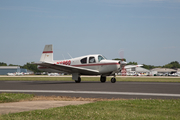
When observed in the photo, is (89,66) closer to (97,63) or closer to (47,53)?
(97,63)

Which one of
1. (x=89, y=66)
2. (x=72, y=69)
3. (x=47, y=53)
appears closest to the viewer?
(x=72, y=69)

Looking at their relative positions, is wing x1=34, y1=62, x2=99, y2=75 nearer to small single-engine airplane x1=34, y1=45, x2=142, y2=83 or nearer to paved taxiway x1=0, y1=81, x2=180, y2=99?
small single-engine airplane x1=34, y1=45, x2=142, y2=83

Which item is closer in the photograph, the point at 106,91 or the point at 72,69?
the point at 106,91

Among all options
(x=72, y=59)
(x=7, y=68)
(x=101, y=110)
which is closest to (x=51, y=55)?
(x=72, y=59)

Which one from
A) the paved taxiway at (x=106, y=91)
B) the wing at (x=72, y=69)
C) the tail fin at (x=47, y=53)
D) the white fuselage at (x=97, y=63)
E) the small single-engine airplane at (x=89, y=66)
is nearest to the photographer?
the paved taxiway at (x=106, y=91)

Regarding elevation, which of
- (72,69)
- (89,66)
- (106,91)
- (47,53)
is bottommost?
(106,91)

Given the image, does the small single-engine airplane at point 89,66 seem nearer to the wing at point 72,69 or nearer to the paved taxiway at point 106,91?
the wing at point 72,69

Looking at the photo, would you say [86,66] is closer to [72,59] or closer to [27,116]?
[72,59]

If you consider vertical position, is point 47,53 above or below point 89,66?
above

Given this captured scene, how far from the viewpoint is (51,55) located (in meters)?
33.9

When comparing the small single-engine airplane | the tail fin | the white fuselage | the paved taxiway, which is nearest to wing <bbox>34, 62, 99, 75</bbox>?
the small single-engine airplane

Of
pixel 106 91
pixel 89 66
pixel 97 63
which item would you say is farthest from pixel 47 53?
pixel 106 91

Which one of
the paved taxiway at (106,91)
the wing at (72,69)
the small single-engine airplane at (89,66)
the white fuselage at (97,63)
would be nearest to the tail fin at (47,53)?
the small single-engine airplane at (89,66)

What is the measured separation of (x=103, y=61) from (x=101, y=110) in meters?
21.7
